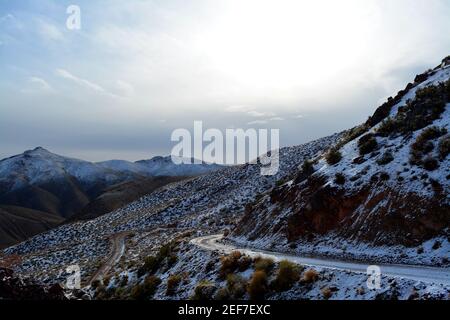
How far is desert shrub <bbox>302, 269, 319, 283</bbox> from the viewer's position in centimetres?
1583

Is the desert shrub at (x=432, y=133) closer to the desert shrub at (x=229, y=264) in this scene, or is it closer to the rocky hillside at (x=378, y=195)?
the rocky hillside at (x=378, y=195)

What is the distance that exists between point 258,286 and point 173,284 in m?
6.26

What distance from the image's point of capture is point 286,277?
54.4 ft

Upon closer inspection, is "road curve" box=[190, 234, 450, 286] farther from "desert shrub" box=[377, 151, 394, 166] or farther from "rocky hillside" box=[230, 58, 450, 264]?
"desert shrub" box=[377, 151, 394, 166]

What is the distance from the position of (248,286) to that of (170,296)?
505cm

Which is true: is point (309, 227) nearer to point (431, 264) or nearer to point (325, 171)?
point (325, 171)

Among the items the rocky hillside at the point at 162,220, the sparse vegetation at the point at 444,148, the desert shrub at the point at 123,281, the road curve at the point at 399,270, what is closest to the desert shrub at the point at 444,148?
the sparse vegetation at the point at 444,148

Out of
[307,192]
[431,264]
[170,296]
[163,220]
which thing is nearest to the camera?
[431,264]

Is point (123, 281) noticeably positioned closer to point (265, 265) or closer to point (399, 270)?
point (265, 265)

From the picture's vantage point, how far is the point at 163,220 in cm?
6756

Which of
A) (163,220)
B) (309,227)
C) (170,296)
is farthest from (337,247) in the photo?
(163,220)

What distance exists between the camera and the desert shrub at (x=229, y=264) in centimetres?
2009

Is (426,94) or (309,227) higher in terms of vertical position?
(426,94)

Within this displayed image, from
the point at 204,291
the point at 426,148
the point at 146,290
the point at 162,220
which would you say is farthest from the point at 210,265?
the point at 162,220
